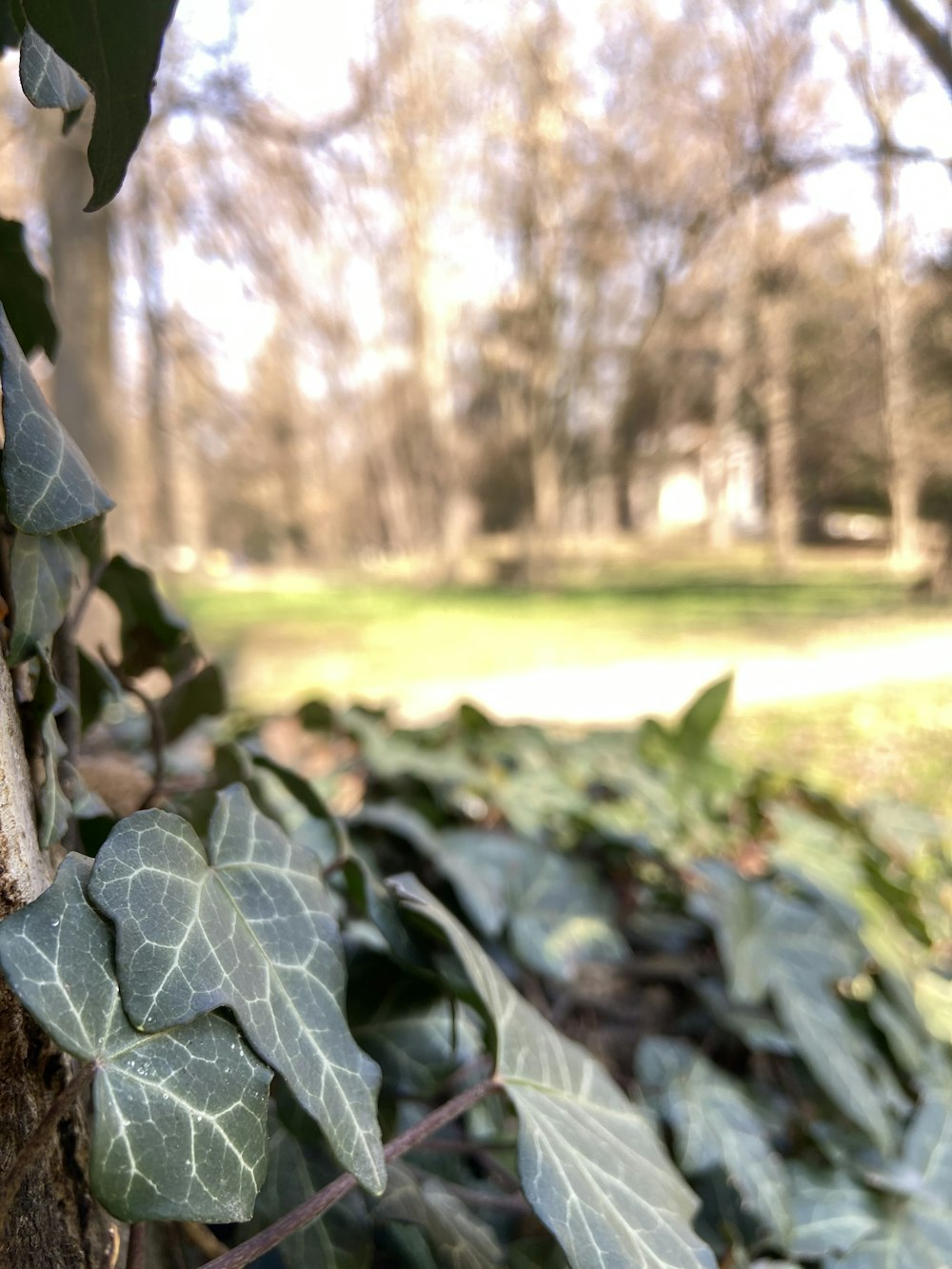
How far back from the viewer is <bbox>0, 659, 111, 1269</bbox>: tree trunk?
411mm

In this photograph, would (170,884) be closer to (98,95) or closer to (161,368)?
(98,95)

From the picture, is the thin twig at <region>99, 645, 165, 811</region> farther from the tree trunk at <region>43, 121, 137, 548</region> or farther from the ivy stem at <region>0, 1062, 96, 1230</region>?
the tree trunk at <region>43, 121, 137, 548</region>

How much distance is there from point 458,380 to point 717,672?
496 inches

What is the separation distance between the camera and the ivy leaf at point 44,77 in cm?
39

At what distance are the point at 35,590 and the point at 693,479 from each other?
24.4 m

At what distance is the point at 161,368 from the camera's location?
19.8ft

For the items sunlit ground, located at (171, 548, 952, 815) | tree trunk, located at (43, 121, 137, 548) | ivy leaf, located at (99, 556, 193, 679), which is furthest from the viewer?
sunlit ground, located at (171, 548, 952, 815)

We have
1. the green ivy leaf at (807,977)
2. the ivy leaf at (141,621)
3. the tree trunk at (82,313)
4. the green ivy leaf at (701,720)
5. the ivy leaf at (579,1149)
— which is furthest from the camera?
the tree trunk at (82,313)

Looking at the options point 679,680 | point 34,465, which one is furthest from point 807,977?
point 679,680

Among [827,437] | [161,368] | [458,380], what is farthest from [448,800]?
[458,380]

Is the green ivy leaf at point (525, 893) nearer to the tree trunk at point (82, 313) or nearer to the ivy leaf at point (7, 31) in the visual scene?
the ivy leaf at point (7, 31)

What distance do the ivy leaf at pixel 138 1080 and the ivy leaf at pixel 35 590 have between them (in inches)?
4.5

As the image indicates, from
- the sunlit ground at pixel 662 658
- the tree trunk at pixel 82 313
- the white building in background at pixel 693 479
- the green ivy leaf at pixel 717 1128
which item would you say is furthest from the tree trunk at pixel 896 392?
the green ivy leaf at pixel 717 1128

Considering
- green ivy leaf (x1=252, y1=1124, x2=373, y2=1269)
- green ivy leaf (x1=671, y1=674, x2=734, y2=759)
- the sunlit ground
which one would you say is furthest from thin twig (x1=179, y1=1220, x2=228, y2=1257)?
the sunlit ground
